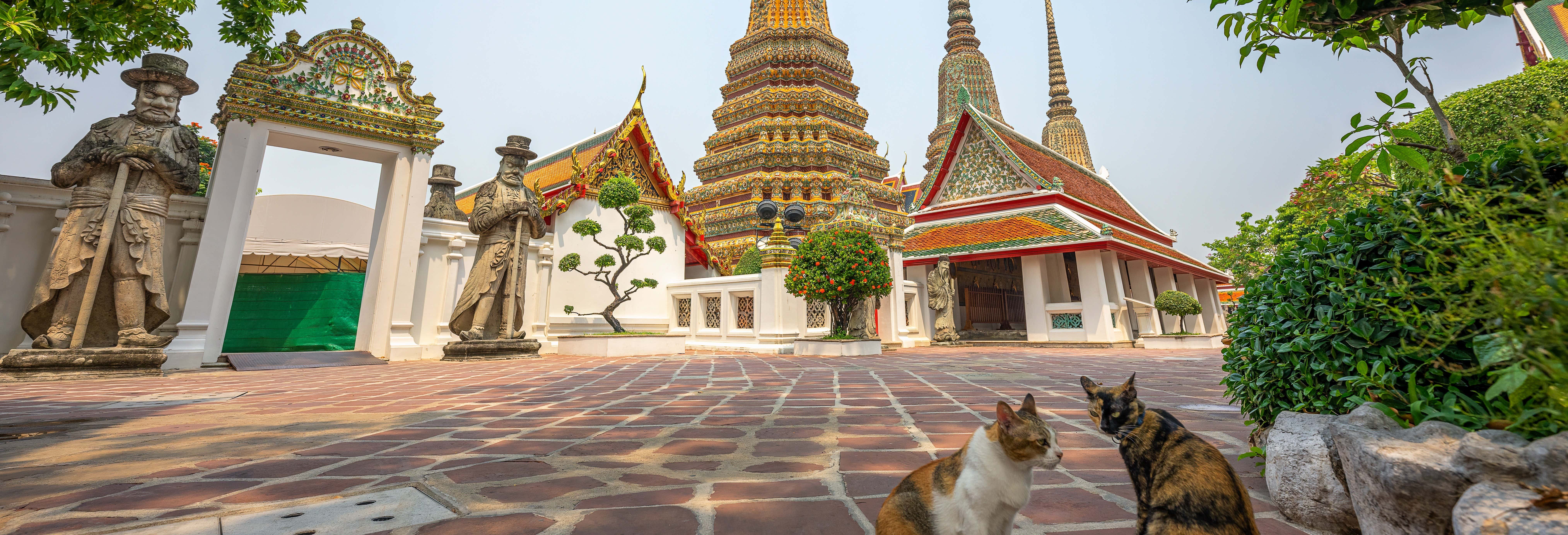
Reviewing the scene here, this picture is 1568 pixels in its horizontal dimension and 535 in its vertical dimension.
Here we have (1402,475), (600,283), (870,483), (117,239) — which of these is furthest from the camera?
(600,283)

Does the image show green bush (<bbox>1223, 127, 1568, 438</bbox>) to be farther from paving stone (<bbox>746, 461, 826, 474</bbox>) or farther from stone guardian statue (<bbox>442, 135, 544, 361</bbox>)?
stone guardian statue (<bbox>442, 135, 544, 361</bbox>)

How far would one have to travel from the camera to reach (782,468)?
7.93 feet

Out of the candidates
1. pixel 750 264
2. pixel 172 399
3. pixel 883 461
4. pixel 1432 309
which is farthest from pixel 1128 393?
pixel 750 264

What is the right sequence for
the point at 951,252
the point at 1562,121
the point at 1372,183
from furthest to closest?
the point at 951,252 < the point at 1372,183 < the point at 1562,121

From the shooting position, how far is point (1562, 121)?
1.01 m

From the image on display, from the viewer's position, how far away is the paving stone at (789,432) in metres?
3.08

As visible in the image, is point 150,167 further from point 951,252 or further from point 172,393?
point 951,252

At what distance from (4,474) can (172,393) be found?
379cm

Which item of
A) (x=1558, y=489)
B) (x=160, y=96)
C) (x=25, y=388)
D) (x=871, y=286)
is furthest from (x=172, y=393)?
(x=871, y=286)

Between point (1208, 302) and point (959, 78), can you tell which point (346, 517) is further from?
point (959, 78)

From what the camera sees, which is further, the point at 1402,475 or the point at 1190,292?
the point at 1190,292

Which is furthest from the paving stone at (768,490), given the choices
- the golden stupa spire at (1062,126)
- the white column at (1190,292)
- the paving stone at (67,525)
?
the golden stupa spire at (1062,126)

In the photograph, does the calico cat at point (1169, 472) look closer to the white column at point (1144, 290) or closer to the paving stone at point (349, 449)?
Answer: the paving stone at point (349, 449)

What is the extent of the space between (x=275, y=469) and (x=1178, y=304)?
1707 cm
